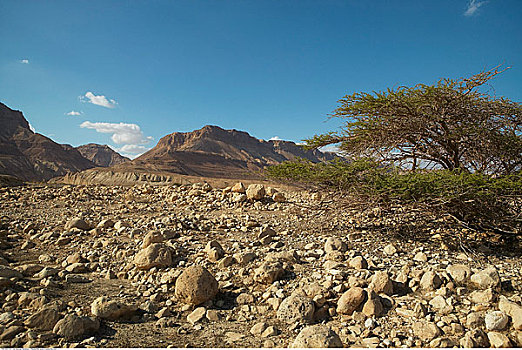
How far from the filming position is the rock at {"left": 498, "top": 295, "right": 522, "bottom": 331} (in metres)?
2.48

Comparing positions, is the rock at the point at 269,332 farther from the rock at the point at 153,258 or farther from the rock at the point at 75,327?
the rock at the point at 153,258

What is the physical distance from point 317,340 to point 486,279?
205 cm

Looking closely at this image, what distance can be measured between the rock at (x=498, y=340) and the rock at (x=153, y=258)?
377cm

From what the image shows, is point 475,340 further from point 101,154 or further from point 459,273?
point 101,154

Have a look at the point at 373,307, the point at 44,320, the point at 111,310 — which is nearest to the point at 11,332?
the point at 44,320

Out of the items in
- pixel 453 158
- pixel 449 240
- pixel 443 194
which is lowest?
pixel 449 240

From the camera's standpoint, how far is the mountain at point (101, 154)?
12950 centimetres

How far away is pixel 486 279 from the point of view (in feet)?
10.1

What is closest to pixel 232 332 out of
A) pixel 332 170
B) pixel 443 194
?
pixel 332 170

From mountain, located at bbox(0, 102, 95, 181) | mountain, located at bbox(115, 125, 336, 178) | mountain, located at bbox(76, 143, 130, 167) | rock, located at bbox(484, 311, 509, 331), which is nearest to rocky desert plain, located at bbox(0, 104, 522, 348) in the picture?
rock, located at bbox(484, 311, 509, 331)

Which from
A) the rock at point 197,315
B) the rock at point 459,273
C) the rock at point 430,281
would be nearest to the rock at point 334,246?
the rock at point 430,281

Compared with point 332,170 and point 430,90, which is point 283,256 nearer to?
point 332,170

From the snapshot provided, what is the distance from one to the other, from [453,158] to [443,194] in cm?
176

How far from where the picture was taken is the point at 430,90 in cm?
481
